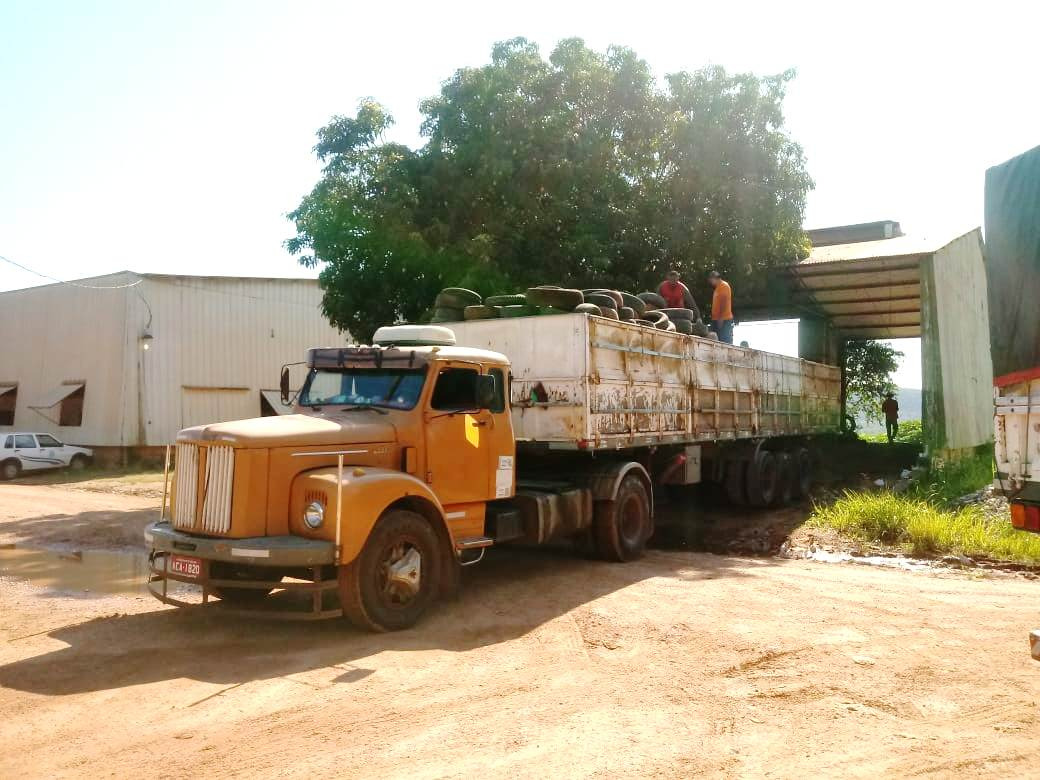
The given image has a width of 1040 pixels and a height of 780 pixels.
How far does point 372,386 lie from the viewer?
7.55 meters

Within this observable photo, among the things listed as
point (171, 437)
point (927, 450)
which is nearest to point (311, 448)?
point (927, 450)

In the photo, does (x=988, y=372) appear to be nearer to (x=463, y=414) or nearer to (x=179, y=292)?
(x=463, y=414)

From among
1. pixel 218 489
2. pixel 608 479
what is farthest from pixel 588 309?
pixel 218 489

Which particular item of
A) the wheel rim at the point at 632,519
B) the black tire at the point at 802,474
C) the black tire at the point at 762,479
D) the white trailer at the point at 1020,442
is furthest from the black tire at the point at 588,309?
the black tire at the point at 802,474

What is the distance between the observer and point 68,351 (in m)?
26.6

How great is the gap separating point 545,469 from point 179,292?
19254 millimetres

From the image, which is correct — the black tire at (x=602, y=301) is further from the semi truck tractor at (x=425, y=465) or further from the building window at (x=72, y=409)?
the building window at (x=72, y=409)

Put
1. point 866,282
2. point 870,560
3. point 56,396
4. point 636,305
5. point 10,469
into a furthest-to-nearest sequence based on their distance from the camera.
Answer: point 56,396
point 10,469
point 866,282
point 636,305
point 870,560

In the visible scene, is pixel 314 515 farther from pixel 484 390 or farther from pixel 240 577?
pixel 484 390

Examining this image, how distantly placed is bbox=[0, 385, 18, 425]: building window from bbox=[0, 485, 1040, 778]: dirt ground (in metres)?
23.6

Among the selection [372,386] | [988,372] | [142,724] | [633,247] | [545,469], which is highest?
[633,247]

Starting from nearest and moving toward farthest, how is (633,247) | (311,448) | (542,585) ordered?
(311,448)
(542,585)
(633,247)

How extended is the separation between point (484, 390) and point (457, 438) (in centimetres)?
51

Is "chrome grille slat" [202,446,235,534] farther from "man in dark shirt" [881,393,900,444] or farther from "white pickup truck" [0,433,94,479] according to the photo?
"man in dark shirt" [881,393,900,444]
